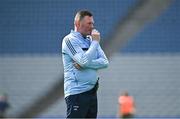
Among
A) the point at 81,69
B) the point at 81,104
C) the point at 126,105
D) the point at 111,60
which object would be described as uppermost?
the point at 81,69

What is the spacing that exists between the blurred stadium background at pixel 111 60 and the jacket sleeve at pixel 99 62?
9.65m

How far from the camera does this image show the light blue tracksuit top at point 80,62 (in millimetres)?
4941

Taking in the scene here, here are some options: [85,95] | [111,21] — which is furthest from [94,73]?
[111,21]

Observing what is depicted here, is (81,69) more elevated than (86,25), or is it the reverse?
(86,25)

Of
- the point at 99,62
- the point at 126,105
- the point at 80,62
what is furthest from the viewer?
the point at 126,105

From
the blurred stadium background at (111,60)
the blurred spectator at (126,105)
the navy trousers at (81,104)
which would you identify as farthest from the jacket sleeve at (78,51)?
the blurred stadium background at (111,60)

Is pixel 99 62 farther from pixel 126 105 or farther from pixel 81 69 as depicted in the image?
pixel 126 105

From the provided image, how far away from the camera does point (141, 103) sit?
15148 mm

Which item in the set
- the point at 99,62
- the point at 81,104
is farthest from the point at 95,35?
the point at 81,104

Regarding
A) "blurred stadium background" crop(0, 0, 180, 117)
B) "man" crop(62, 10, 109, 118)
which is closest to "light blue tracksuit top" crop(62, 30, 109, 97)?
"man" crop(62, 10, 109, 118)

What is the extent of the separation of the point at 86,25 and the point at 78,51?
0.18m

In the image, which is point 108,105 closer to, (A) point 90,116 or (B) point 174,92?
(B) point 174,92

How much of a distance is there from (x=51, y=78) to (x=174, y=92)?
8.34 feet

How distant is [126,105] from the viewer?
581 inches
